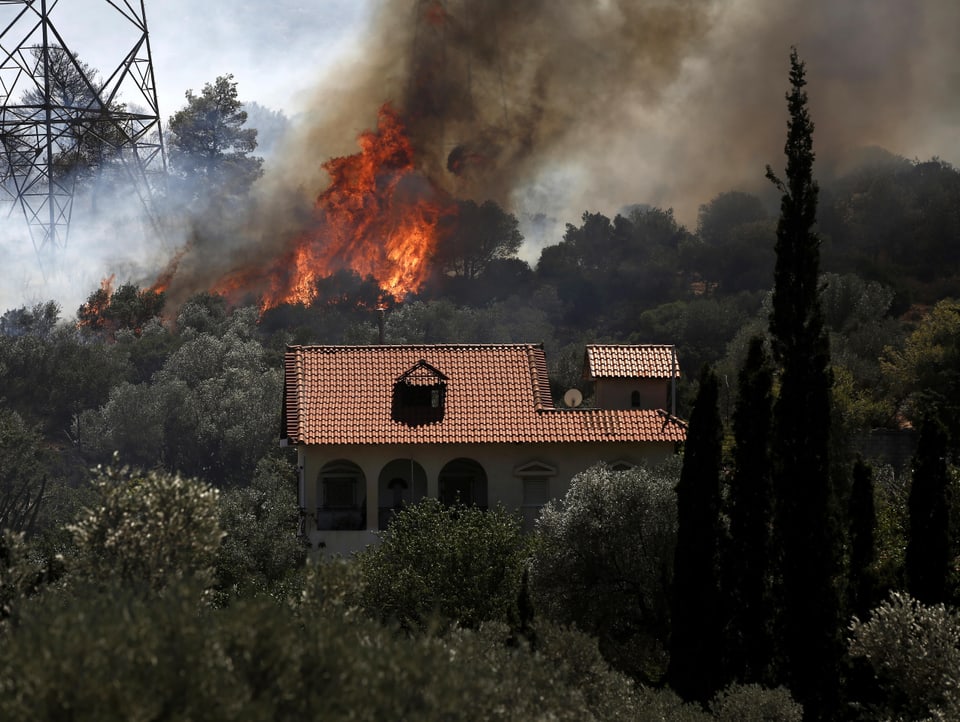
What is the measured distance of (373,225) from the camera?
115938mm

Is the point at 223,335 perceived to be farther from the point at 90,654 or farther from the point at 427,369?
the point at 90,654

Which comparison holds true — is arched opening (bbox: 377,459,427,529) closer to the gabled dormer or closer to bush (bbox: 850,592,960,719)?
the gabled dormer

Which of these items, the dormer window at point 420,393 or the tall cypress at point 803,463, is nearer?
the tall cypress at point 803,463

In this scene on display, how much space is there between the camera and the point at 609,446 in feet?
181

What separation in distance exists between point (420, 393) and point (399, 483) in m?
3.29

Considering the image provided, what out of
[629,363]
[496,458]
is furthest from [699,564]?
[629,363]

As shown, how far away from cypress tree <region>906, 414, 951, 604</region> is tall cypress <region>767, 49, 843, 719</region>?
1.87 metres

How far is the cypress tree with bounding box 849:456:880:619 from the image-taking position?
37.0 m

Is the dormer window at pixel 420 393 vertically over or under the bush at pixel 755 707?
over

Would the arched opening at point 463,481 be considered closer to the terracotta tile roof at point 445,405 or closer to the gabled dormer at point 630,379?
the terracotta tile roof at point 445,405

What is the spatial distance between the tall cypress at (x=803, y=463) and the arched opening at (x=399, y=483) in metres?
20.5

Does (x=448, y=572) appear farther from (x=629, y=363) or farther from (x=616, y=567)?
(x=629, y=363)

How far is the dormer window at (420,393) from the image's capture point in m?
55.8

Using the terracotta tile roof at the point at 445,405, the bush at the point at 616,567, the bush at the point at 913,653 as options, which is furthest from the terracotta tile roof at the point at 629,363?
the bush at the point at 913,653
